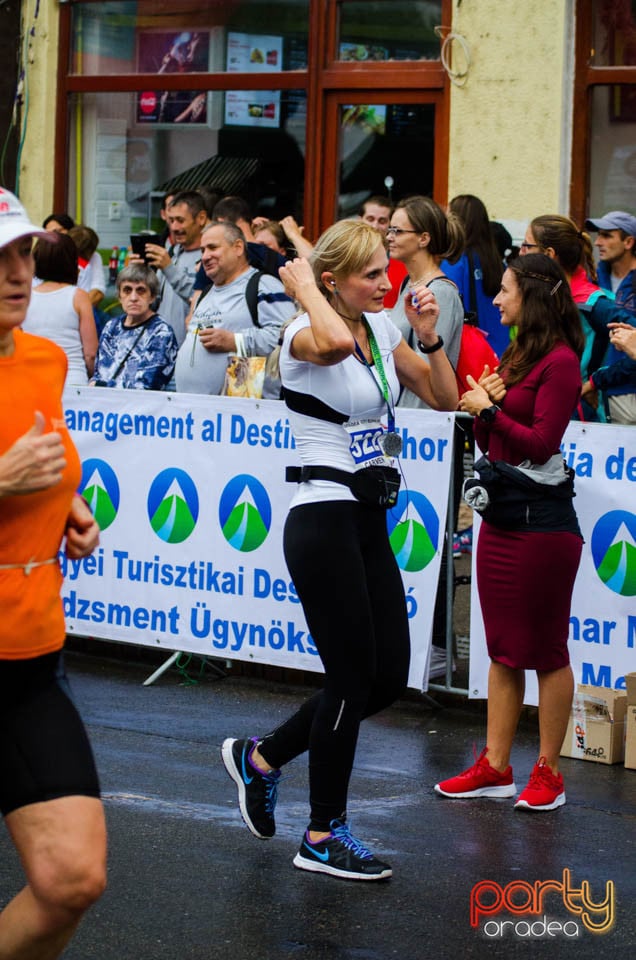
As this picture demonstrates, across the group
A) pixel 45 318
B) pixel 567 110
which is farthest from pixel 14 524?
pixel 567 110

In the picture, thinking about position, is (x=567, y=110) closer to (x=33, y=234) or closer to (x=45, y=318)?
(x=45, y=318)

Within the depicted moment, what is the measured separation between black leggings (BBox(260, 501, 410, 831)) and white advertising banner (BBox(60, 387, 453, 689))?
2.15m

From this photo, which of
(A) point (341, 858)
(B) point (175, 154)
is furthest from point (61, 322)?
(A) point (341, 858)

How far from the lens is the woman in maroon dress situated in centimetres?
597

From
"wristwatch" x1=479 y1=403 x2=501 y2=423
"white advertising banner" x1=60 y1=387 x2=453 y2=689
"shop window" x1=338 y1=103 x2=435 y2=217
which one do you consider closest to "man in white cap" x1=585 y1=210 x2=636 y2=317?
"white advertising banner" x1=60 y1=387 x2=453 y2=689

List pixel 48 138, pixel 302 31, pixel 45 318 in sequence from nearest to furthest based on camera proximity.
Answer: pixel 45 318
pixel 302 31
pixel 48 138

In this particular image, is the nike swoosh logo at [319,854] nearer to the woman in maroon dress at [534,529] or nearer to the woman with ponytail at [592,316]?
the woman in maroon dress at [534,529]

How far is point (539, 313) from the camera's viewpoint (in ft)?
19.7

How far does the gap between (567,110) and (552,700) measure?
19.9ft

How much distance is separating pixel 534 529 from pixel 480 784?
1017mm

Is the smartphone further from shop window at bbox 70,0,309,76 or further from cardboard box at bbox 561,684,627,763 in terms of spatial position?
cardboard box at bbox 561,684,627,763

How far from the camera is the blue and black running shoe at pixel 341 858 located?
201 inches

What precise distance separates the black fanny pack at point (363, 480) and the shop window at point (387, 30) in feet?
24.0

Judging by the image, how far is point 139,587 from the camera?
322 inches
